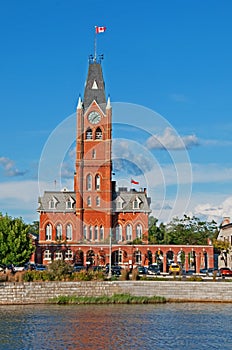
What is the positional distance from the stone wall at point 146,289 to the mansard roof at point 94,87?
57.9 metres

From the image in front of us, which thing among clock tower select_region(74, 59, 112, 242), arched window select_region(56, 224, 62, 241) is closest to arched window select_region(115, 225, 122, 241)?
clock tower select_region(74, 59, 112, 242)

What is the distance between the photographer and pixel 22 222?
7781 centimetres

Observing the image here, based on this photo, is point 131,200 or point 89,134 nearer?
point 89,134

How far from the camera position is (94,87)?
4405 inches

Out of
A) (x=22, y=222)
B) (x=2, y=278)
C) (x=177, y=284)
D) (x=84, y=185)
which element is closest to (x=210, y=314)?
(x=177, y=284)

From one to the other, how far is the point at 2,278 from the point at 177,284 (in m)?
15.6

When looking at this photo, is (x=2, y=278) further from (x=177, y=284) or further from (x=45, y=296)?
(x=177, y=284)

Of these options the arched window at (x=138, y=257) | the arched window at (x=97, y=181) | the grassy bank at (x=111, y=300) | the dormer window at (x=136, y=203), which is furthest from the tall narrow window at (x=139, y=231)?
the grassy bank at (x=111, y=300)

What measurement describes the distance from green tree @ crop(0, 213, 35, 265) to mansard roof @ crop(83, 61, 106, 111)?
1555 inches

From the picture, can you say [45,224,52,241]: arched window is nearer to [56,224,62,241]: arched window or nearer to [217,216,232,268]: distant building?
[56,224,62,241]: arched window

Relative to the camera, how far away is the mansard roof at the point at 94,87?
363ft

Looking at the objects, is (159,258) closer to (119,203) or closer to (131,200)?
(131,200)

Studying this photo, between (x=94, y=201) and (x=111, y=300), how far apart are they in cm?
5235

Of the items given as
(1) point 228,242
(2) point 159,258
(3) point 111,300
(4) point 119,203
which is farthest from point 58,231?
(3) point 111,300
